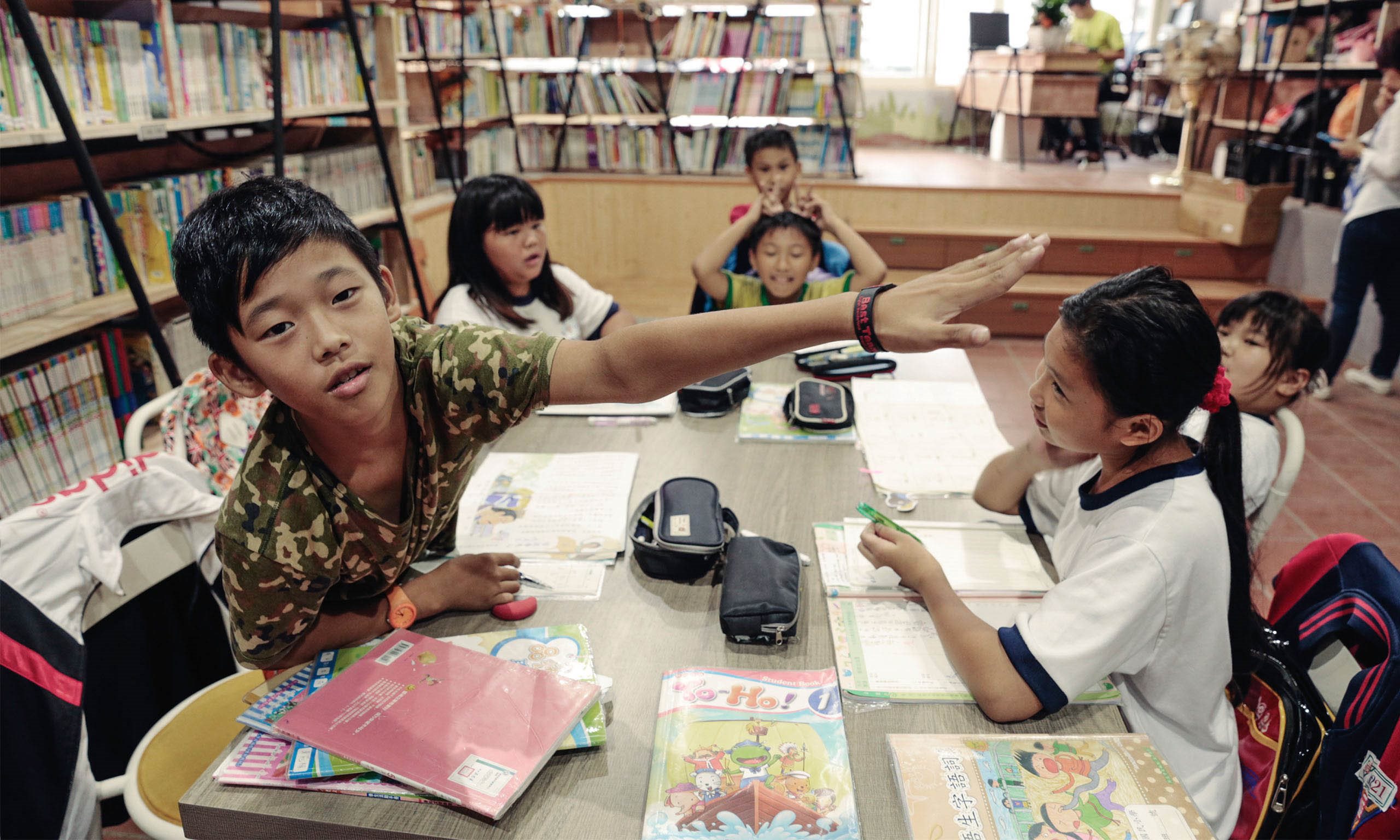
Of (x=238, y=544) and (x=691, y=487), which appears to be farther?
(x=691, y=487)

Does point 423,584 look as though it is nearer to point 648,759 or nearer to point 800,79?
point 648,759

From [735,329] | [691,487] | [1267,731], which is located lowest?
[1267,731]

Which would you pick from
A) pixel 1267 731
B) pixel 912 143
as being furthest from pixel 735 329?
pixel 912 143

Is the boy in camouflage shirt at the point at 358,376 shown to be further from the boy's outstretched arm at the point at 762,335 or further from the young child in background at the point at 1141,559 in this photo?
the young child in background at the point at 1141,559

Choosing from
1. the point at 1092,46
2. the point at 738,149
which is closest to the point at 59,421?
the point at 738,149

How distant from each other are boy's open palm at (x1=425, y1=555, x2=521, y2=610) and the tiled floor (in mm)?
2086

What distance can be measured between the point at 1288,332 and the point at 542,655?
4.81 feet

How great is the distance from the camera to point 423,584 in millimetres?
1161

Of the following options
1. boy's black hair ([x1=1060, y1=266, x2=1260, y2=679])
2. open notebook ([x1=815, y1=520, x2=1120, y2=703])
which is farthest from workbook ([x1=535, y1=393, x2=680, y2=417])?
boy's black hair ([x1=1060, y1=266, x2=1260, y2=679])

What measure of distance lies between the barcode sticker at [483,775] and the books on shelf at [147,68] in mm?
2258

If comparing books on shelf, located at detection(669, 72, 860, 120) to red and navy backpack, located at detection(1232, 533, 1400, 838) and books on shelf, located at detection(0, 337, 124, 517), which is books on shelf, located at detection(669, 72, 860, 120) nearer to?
books on shelf, located at detection(0, 337, 124, 517)

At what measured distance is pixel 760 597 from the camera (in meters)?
1.10

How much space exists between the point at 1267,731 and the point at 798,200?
6.84 ft

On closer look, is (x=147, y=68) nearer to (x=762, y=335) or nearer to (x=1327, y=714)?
(x=762, y=335)
